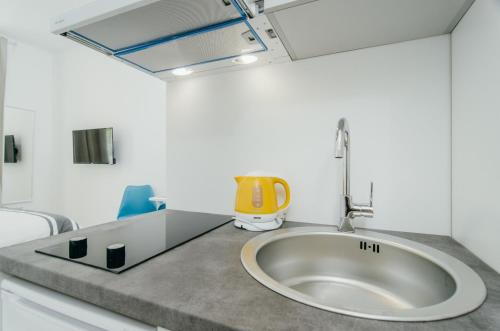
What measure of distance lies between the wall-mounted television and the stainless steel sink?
3.53 m

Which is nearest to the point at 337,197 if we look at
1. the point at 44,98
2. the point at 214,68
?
the point at 214,68

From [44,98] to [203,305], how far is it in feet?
13.1

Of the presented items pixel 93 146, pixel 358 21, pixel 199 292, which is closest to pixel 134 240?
A: pixel 199 292

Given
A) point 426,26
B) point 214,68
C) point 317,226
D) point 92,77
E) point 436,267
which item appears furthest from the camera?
point 92,77

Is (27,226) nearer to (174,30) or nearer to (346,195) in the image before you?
(174,30)

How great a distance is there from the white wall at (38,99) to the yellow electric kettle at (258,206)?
3.40 meters

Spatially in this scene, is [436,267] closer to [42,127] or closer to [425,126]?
[425,126]

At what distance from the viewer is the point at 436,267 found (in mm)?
610

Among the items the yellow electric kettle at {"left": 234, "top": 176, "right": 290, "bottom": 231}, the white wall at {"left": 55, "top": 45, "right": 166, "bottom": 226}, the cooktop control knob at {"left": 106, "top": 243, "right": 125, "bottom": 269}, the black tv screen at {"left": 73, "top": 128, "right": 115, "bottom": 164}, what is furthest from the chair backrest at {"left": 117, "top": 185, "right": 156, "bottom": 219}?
the cooktop control knob at {"left": 106, "top": 243, "right": 125, "bottom": 269}

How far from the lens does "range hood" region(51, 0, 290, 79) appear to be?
2.17 feet

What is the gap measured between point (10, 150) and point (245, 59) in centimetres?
338

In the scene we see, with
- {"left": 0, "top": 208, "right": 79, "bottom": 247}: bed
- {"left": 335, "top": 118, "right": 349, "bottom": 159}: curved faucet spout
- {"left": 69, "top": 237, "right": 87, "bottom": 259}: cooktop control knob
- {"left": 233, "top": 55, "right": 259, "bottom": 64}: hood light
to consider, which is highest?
{"left": 233, "top": 55, "right": 259, "bottom": 64}: hood light

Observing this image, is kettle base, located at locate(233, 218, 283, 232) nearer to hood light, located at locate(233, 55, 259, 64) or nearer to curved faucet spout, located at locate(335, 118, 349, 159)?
curved faucet spout, located at locate(335, 118, 349, 159)

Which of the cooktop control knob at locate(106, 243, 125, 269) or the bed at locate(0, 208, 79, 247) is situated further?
the bed at locate(0, 208, 79, 247)
